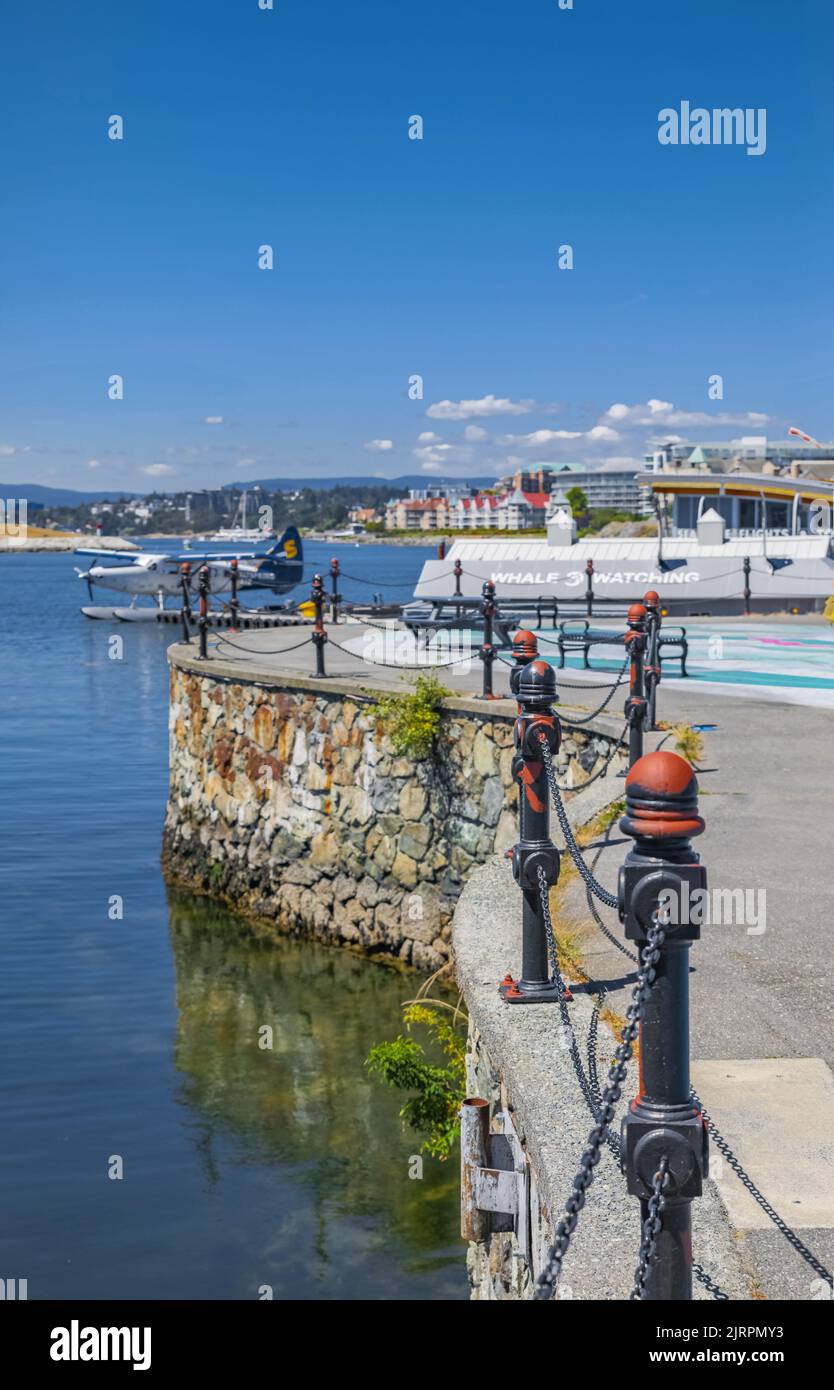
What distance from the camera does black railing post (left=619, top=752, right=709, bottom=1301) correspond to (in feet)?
10.0

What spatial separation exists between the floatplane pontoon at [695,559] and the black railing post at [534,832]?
70.6ft

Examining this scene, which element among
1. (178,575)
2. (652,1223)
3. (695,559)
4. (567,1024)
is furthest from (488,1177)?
(178,575)

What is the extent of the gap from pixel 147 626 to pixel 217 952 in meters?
60.6

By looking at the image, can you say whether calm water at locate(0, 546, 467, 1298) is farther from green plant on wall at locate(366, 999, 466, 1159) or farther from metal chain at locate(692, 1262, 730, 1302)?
metal chain at locate(692, 1262, 730, 1302)

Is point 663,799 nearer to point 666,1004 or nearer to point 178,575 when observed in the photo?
point 666,1004

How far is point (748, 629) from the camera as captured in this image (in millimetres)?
24547

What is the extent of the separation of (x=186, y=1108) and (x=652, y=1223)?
8.32 meters

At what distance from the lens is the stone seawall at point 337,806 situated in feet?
44.2

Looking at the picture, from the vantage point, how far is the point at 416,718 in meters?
13.8

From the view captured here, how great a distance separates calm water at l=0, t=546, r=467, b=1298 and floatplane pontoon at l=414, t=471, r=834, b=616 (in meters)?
13.1

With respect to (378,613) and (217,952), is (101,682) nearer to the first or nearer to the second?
(378,613)
